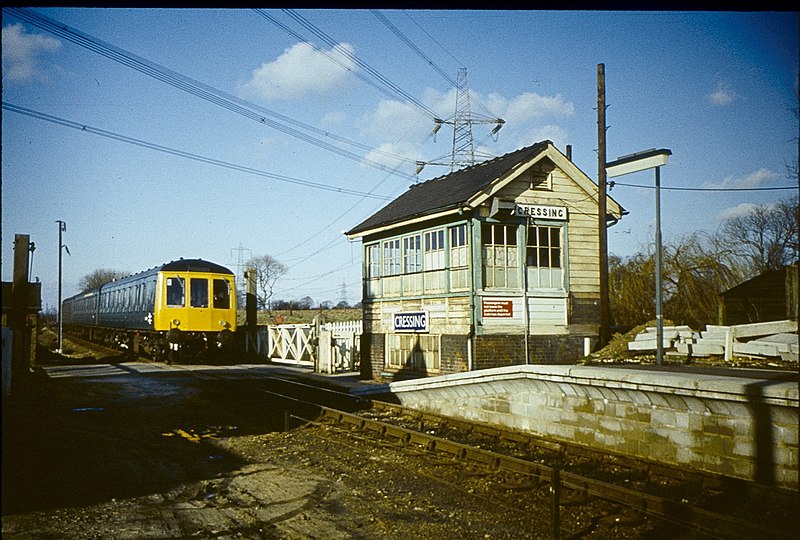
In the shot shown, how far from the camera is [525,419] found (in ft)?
34.0

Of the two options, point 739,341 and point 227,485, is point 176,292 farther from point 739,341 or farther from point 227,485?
point 739,341

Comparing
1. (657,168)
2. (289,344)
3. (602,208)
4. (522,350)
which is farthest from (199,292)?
(657,168)

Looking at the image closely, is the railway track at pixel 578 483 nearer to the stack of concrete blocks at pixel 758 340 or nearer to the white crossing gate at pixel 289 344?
the stack of concrete blocks at pixel 758 340

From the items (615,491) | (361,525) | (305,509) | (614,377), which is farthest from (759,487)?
(305,509)

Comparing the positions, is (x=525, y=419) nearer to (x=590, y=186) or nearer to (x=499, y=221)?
(x=499, y=221)

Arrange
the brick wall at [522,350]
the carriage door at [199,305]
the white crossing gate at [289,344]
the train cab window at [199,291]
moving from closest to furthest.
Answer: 1. the brick wall at [522,350]
2. the carriage door at [199,305]
3. the train cab window at [199,291]
4. the white crossing gate at [289,344]

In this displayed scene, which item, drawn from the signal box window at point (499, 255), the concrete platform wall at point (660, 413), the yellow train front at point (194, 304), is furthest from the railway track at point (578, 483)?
the yellow train front at point (194, 304)

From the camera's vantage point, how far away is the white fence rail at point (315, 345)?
21297 millimetres

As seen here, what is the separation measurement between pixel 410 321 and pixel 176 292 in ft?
31.7

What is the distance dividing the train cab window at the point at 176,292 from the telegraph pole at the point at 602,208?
569 inches

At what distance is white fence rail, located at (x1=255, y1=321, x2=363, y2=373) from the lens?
21.3 m

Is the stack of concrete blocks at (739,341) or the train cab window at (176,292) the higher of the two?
the train cab window at (176,292)

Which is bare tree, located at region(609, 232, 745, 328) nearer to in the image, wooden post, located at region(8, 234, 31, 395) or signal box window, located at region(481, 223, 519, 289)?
signal box window, located at region(481, 223, 519, 289)

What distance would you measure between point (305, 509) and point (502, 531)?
1961 mm
